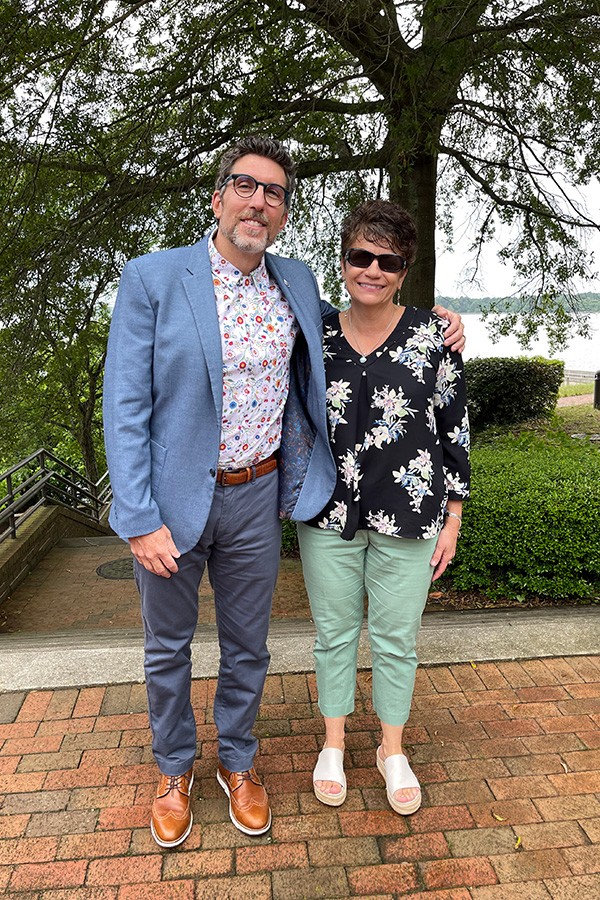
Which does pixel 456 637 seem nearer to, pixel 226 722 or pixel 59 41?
pixel 226 722

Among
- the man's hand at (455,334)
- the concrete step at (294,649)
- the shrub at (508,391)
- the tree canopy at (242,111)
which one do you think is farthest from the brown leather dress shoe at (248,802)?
the shrub at (508,391)

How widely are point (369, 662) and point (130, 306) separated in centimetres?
214

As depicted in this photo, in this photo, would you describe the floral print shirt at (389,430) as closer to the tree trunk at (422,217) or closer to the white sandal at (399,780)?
the white sandal at (399,780)

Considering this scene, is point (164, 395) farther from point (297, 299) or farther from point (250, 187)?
point (250, 187)

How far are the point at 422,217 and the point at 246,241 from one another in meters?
4.88

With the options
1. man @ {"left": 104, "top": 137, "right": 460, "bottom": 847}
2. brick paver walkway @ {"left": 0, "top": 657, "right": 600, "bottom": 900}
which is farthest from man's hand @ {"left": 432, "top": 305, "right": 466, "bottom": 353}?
brick paver walkway @ {"left": 0, "top": 657, "right": 600, "bottom": 900}

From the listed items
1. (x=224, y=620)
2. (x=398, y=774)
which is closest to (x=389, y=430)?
(x=224, y=620)

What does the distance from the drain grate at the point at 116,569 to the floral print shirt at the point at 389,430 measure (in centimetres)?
516

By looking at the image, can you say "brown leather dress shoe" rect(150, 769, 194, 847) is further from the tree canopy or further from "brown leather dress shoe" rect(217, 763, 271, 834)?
the tree canopy

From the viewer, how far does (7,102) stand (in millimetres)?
5008

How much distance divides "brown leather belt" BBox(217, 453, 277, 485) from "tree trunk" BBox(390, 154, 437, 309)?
453 cm

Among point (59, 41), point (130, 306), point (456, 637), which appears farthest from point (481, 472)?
point (59, 41)

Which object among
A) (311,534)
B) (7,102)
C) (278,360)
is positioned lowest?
(311,534)

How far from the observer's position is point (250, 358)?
7.15ft
